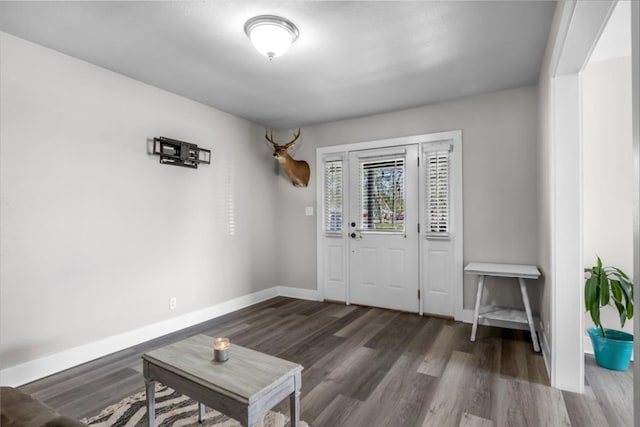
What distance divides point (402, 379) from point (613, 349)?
1670mm

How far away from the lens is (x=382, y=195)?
4.41 meters

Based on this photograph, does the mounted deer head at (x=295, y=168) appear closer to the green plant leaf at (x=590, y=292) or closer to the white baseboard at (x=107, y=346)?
the white baseboard at (x=107, y=346)

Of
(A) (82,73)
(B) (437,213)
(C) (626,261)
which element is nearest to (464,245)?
(B) (437,213)

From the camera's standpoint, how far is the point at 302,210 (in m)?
5.04

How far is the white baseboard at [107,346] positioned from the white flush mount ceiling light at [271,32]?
292cm

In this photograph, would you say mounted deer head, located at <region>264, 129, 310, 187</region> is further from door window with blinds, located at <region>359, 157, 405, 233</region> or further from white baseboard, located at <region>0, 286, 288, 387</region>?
white baseboard, located at <region>0, 286, 288, 387</region>

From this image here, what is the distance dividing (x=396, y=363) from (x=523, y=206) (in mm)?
2228

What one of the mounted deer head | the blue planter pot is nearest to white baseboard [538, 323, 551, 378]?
the blue planter pot

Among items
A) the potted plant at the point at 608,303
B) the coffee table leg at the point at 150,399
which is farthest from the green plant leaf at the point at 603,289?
the coffee table leg at the point at 150,399

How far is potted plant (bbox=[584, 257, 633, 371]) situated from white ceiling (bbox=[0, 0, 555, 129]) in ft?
6.42

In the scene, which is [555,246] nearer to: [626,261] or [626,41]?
[626,261]

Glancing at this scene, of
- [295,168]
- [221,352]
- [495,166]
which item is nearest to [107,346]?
[221,352]

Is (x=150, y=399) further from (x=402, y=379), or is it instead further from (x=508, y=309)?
(x=508, y=309)

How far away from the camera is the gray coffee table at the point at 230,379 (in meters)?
1.40
